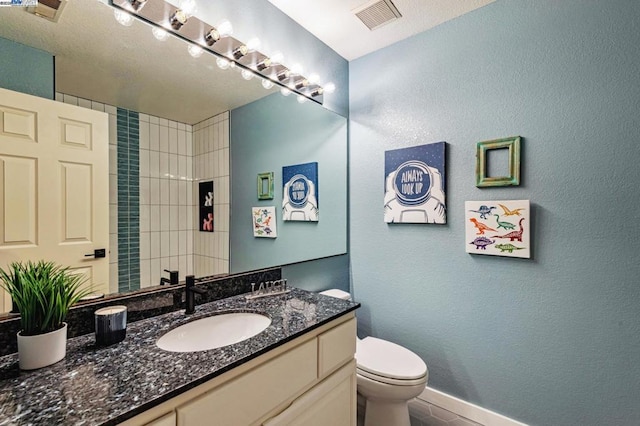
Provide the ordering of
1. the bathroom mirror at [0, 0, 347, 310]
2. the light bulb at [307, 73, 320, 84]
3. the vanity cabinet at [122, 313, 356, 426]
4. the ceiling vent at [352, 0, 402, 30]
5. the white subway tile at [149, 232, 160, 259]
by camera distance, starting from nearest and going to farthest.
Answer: the vanity cabinet at [122, 313, 356, 426] → the bathroom mirror at [0, 0, 347, 310] → the white subway tile at [149, 232, 160, 259] → the ceiling vent at [352, 0, 402, 30] → the light bulb at [307, 73, 320, 84]

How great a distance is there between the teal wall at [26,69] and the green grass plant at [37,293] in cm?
55

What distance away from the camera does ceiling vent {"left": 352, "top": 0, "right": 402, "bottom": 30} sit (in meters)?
1.66

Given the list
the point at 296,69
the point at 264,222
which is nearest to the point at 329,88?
the point at 296,69

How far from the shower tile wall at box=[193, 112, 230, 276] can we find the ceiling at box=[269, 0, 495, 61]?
0.84 metres

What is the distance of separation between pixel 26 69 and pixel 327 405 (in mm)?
1592

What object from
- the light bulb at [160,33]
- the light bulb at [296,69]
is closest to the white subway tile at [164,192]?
the light bulb at [160,33]

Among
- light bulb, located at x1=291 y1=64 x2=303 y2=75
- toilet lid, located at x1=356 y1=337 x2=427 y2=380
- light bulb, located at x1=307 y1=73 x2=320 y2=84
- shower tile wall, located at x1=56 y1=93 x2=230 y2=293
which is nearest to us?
shower tile wall, located at x1=56 y1=93 x2=230 y2=293

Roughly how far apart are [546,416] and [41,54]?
8.84 ft

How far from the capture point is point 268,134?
178 cm

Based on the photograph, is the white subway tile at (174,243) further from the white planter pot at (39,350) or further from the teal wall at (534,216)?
the teal wall at (534,216)

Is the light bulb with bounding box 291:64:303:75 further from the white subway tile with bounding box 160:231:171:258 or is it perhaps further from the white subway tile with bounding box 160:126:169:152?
the white subway tile with bounding box 160:231:171:258

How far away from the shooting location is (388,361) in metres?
1.56

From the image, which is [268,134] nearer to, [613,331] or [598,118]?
[598,118]

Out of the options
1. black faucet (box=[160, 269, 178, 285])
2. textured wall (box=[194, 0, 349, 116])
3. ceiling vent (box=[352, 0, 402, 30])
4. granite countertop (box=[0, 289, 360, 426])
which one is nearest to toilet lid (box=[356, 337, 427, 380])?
granite countertop (box=[0, 289, 360, 426])
